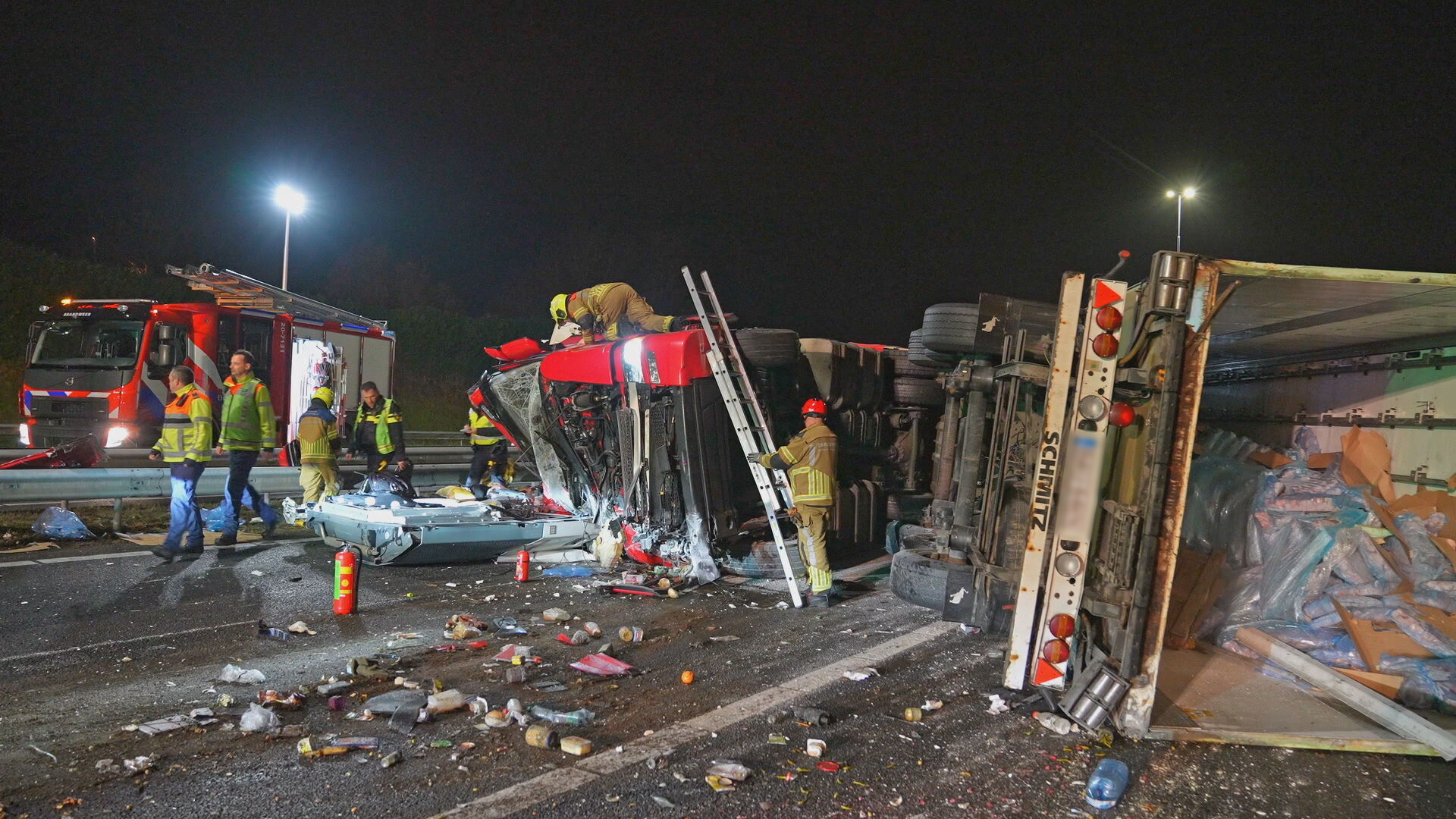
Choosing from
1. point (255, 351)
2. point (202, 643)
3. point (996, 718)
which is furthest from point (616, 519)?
point (255, 351)

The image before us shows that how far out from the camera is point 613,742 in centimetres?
315

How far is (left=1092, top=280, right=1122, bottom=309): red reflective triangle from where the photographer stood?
346 centimetres

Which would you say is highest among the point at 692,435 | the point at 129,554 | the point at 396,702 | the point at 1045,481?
the point at 1045,481

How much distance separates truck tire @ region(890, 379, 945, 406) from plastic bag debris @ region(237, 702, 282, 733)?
5.18m

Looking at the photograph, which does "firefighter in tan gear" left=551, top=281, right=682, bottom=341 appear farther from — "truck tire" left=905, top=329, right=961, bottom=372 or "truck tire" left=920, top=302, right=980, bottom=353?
"truck tire" left=920, top=302, right=980, bottom=353

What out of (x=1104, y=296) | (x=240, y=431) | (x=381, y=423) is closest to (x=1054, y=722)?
(x=1104, y=296)

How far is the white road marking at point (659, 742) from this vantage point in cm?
263

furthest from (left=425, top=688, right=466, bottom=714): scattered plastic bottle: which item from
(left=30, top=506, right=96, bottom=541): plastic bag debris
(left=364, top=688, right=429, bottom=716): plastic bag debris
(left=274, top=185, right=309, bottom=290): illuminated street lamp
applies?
(left=274, top=185, right=309, bottom=290): illuminated street lamp

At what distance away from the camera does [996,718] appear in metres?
3.49

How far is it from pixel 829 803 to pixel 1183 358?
2136 millimetres

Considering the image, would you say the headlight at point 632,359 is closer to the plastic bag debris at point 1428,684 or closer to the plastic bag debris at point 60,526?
the plastic bag debris at point 1428,684

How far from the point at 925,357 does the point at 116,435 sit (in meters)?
10.8

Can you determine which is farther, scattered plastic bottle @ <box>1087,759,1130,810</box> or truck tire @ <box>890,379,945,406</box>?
truck tire @ <box>890,379,945,406</box>

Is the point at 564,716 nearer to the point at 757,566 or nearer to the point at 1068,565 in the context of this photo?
the point at 1068,565
